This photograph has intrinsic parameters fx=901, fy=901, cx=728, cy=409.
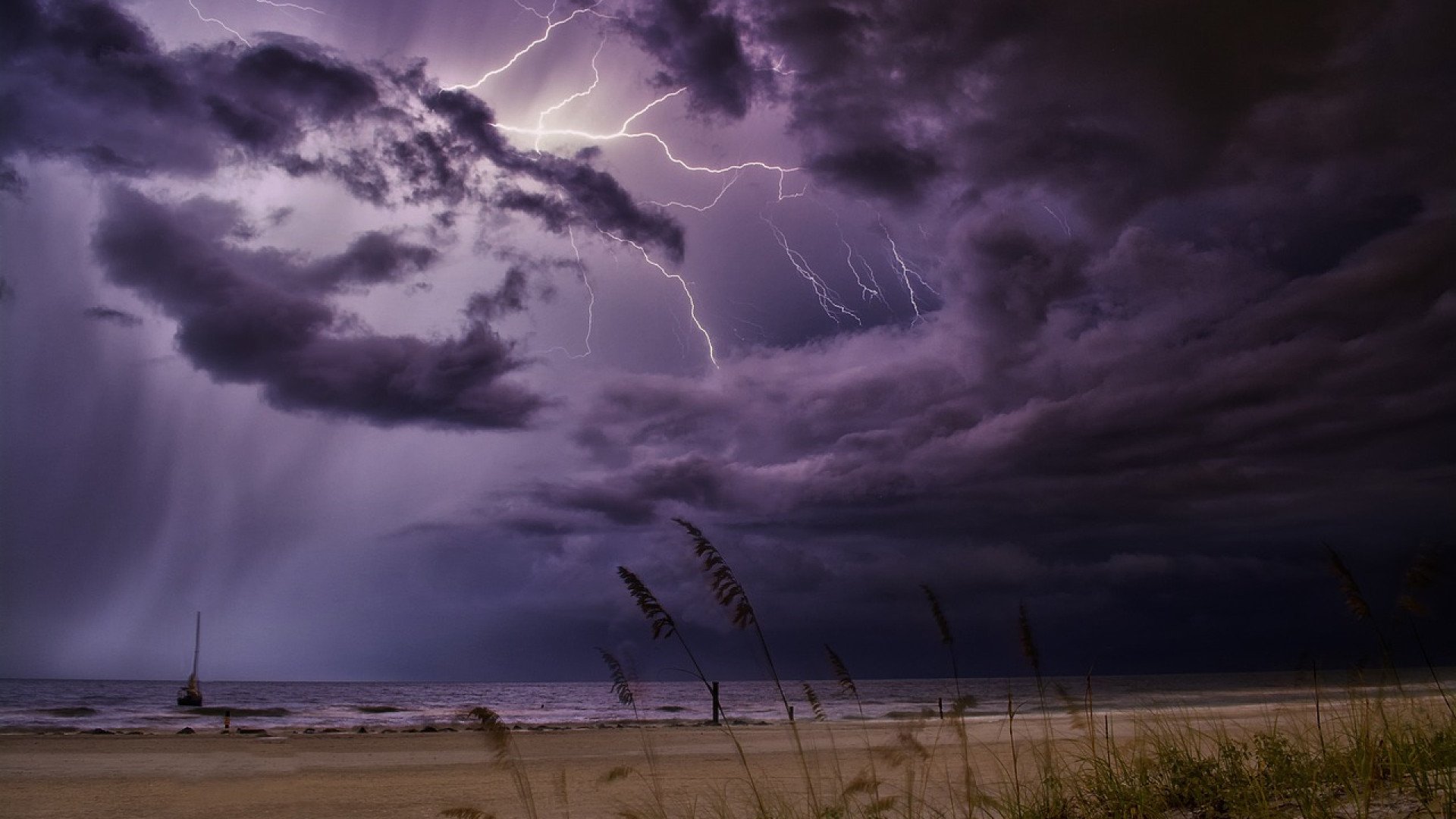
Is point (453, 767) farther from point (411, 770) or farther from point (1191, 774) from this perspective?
point (1191, 774)

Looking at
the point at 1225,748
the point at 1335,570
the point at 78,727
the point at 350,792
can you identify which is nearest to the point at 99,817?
the point at 350,792

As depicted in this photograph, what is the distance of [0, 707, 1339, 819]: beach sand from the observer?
11234 mm

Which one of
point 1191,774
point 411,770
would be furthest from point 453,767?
point 1191,774

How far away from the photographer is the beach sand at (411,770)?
442 inches

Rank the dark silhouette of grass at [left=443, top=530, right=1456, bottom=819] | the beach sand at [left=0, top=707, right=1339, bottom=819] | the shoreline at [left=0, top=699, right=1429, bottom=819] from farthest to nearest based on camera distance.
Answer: the beach sand at [left=0, top=707, right=1339, bottom=819]
the shoreline at [left=0, top=699, right=1429, bottom=819]
the dark silhouette of grass at [left=443, top=530, right=1456, bottom=819]

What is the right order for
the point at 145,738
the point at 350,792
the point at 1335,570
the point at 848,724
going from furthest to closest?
the point at 848,724 < the point at 145,738 < the point at 350,792 < the point at 1335,570

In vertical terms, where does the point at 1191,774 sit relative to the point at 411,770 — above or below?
above

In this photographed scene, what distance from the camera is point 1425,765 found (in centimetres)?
536

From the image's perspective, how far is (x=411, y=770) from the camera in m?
16.5

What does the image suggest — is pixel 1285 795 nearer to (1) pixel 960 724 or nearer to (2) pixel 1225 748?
(2) pixel 1225 748

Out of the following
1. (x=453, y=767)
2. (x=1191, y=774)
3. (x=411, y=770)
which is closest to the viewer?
(x=1191, y=774)

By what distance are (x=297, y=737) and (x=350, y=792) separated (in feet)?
43.9

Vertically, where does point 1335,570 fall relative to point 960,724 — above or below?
above

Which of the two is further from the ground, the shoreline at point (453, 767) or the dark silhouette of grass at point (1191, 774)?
the dark silhouette of grass at point (1191, 774)
